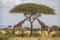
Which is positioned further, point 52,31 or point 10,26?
point 10,26

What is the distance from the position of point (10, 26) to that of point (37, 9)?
8667 millimetres

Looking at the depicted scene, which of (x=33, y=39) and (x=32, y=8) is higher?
(x=32, y=8)

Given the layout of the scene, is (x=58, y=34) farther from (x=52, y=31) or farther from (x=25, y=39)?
(x=25, y=39)

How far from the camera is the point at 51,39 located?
38125mm

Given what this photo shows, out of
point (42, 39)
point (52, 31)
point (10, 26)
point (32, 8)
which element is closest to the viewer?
point (42, 39)

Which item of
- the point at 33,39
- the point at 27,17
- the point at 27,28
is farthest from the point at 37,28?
the point at 33,39

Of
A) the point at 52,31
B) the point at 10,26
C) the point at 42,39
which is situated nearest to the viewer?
the point at 42,39

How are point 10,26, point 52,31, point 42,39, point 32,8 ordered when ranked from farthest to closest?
point 10,26 → point 52,31 → point 32,8 → point 42,39

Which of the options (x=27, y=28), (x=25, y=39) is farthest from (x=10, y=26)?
(x=25, y=39)

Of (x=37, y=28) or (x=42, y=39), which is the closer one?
(x=42, y=39)

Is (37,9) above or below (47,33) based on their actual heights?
above

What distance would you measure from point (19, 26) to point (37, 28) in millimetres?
10006

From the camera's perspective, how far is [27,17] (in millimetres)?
43219

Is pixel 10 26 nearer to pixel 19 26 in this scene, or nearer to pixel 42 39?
pixel 19 26
